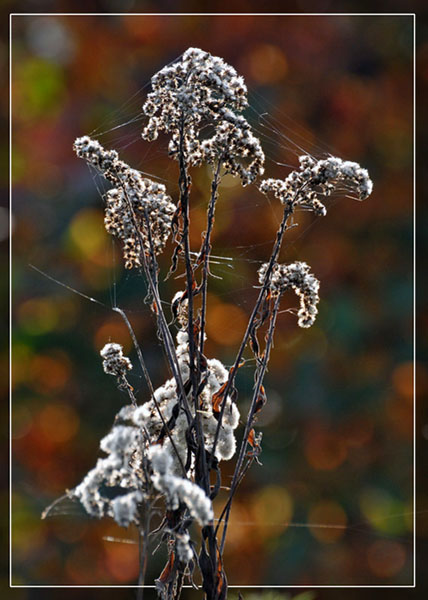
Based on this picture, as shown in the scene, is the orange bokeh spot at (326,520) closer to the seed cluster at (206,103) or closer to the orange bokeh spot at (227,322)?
the orange bokeh spot at (227,322)

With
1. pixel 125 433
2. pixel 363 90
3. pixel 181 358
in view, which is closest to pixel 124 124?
pixel 363 90

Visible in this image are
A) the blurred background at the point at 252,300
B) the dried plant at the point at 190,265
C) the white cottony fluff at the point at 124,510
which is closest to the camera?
the white cottony fluff at the point at 124,510

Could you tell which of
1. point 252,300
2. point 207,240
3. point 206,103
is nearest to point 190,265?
point 207,240

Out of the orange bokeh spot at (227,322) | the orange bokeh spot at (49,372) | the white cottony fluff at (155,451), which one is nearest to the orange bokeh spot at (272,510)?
the orange bokeh spot at (227,322)

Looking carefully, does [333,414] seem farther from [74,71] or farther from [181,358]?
[74,71]

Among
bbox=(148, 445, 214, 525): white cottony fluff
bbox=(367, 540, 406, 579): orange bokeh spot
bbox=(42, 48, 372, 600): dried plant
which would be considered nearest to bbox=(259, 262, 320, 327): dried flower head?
bbox=(42, 48, 372, 600): dried plant

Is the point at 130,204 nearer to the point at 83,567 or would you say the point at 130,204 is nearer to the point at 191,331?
the point at 191,331
